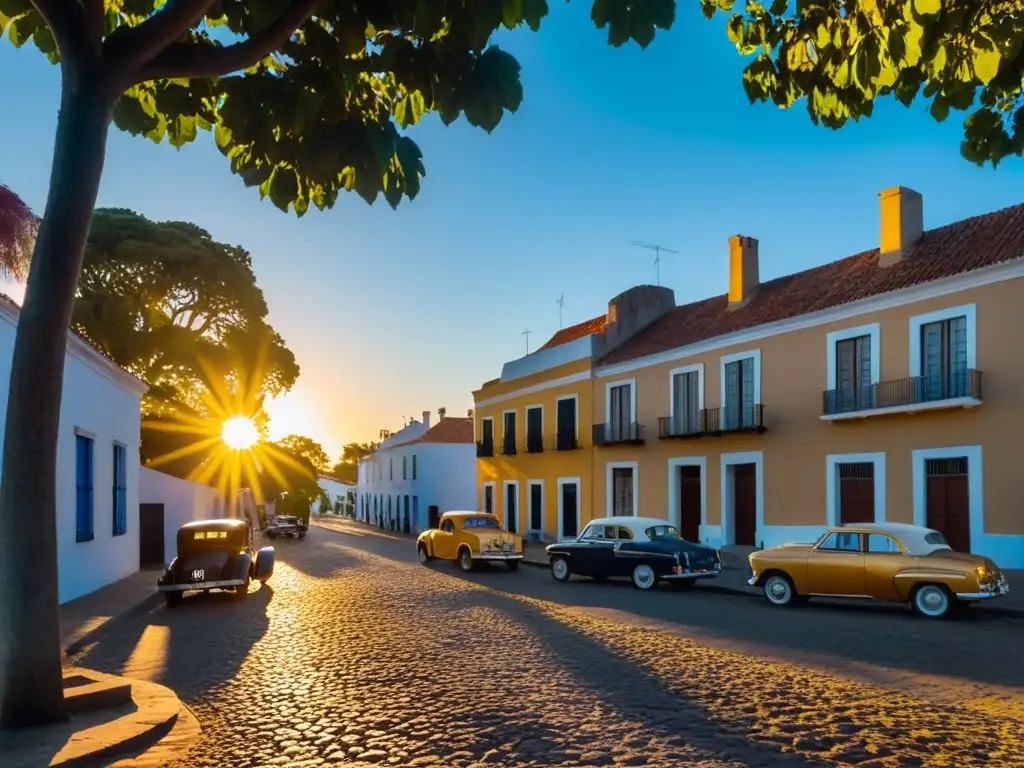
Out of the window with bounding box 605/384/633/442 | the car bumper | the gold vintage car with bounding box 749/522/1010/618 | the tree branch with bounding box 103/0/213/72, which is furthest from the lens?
the window with bounding box 605/384/633/442

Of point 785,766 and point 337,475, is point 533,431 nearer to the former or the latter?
point 785,766

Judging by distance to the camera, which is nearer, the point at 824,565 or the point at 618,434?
the point at 824,565

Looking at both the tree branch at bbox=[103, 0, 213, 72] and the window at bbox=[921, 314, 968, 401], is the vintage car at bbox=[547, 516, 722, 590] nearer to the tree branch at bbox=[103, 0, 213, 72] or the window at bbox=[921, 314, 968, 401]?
the window at bbox=[921, 314, 968, 401]

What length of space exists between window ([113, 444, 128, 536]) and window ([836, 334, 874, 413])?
55.6ft

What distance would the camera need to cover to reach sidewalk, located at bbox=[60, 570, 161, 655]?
1151 cm

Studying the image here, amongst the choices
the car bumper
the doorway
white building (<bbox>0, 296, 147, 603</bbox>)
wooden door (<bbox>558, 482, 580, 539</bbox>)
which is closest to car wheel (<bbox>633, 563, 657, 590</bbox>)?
the car bumper

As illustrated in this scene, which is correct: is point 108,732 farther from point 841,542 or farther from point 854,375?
point 854,375

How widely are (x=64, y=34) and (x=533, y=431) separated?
99.3 feet

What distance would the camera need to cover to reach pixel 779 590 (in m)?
15.0

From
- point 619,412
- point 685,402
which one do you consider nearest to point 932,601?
point 685,402

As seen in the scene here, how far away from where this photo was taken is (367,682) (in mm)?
8453

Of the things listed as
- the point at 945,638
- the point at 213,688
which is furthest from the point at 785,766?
the point at 945,638

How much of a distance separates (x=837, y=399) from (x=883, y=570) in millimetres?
8857

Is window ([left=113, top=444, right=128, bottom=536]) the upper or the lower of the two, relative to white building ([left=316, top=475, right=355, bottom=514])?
upper
